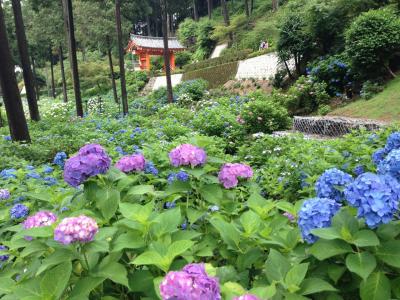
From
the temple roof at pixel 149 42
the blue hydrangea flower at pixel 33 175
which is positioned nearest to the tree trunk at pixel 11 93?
the blue hydrangea flower at pixel 33 175

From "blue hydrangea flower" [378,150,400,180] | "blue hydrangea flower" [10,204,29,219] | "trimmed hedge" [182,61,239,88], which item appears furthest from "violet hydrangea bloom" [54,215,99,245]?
"trimmed hedge" [182,61,239,88]

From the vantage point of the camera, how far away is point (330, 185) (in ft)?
6.36

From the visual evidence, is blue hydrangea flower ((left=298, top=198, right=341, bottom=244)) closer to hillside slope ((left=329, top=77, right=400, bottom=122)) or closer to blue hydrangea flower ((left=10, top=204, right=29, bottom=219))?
blue hydrangea flower ((left=10, top=204, right=29, bottom=219))

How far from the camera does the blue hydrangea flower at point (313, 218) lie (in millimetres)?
1568

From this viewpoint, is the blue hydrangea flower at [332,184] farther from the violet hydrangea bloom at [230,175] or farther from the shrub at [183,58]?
the shrub at [183,58]

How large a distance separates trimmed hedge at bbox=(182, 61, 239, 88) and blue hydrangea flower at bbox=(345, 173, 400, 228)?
24.1m

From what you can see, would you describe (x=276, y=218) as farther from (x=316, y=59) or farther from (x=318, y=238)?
(x=316, y=59)

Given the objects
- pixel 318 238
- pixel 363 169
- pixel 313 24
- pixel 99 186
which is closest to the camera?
pixel 318 238

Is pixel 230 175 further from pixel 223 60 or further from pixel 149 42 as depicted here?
pixel 149 42

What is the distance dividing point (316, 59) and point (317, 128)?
19.5ft

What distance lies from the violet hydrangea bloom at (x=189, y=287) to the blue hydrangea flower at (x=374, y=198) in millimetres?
616

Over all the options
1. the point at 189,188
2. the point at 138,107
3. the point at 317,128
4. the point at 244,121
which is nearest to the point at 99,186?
the point at 189,188

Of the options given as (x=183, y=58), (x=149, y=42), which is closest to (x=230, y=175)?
(x=149, y=42)

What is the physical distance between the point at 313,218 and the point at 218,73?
2601 cm
